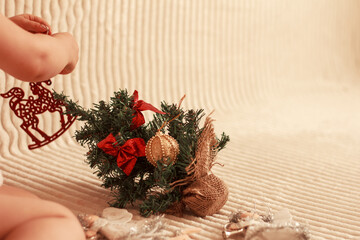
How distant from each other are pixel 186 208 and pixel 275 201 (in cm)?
18

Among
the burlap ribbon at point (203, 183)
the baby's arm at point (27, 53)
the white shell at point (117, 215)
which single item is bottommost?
the white shell at point (117, 215)

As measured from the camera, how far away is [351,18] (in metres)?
2.55

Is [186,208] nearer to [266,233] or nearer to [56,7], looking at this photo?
[266,233]

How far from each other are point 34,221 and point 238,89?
1.35 meters

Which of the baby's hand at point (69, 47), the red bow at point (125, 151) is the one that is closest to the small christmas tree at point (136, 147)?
the red bow at point (125, 151)

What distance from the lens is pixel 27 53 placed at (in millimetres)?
515

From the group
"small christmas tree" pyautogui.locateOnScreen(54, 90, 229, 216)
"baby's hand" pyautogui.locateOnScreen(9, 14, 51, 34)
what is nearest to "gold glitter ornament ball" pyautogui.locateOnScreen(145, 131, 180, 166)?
"small christmas tree" pyautogui.locateOnScreen(54, 90, 229, 216)

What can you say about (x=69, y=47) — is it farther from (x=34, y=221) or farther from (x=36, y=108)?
(x=36, y=108)

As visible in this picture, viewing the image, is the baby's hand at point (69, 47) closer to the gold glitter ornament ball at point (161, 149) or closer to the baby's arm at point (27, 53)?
the baby's arm at point (27, 53)

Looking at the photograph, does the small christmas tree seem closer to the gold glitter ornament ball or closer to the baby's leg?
the gold glitter ornament ball

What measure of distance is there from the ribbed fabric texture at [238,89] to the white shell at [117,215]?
0.19 feet

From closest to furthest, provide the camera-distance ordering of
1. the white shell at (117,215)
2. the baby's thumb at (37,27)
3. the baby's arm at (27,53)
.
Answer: the baby's arm at (27,53), the baby's thumb at (37,27), the white shell at (117,215)

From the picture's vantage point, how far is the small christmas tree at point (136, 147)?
0.76 metres

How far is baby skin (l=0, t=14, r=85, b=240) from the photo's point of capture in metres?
0.51
